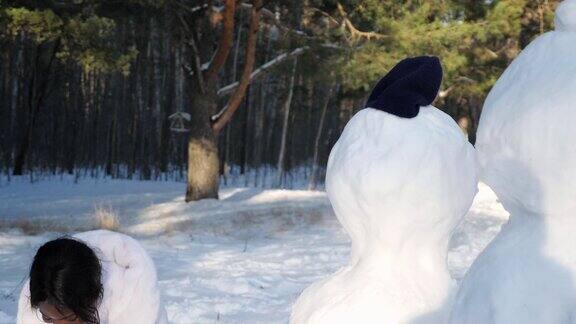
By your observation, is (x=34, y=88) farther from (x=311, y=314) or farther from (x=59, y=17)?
(x=311, y=314)

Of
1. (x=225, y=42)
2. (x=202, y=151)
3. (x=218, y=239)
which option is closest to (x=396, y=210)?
(x=218, y=239)

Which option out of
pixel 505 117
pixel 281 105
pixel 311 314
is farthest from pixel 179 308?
pixel 281 105

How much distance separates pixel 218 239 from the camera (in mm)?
10312

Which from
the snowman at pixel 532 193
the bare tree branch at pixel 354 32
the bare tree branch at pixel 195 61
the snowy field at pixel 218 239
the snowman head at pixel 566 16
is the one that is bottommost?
the snowy field at pixel 218 239

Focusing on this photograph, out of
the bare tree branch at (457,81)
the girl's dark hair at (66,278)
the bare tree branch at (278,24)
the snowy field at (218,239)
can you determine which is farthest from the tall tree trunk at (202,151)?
the girl's dark hair at (66,278)

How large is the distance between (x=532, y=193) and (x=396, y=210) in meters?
1.19

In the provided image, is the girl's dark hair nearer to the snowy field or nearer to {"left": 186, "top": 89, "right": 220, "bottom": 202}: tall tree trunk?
the snowy field

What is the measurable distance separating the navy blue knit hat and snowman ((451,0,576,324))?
114cm

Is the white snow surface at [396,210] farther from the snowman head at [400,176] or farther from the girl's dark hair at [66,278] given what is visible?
the girl's dark hair at [66,278]

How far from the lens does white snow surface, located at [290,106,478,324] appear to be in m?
2.72

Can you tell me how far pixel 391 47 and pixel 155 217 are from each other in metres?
4.45

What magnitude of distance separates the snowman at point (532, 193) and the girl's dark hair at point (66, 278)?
1.58 metres

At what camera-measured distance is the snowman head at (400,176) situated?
2723mm

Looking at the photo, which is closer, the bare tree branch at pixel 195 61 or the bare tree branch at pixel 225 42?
the bare tree branch at pixel 225 42
